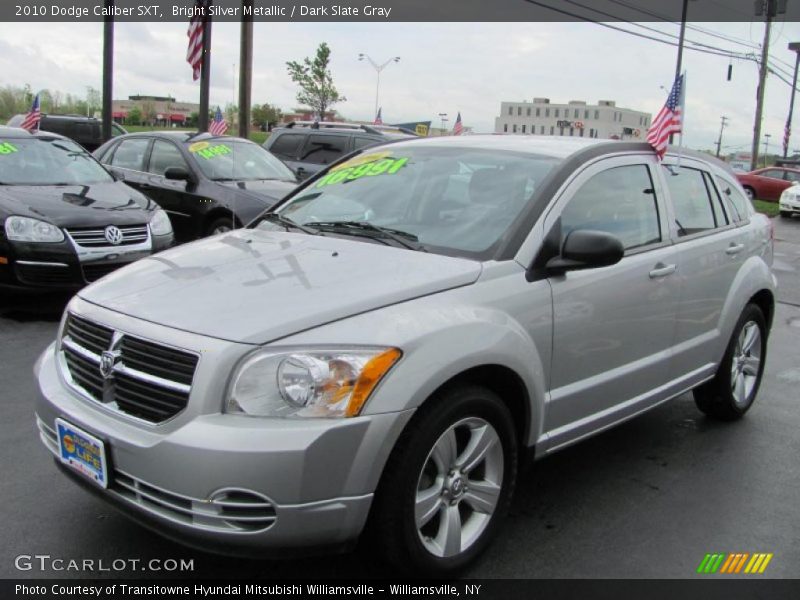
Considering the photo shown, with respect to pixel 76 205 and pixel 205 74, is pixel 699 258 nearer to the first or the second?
pixel 76 205

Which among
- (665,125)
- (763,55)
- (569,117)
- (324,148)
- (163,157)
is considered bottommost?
(163,157)

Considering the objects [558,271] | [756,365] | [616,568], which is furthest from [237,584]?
[756,365]

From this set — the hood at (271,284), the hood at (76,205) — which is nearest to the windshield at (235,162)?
the hood at (76,205)

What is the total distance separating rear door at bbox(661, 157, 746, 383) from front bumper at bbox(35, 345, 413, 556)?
88.8 inches

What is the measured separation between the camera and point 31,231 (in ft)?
21.2

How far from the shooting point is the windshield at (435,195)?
336 cm

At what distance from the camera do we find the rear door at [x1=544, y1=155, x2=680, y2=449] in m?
3.30

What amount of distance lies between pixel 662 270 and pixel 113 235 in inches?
198

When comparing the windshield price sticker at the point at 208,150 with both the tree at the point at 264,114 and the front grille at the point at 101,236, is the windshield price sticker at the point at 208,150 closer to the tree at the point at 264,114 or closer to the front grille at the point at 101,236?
the front grille at the point at 101,236

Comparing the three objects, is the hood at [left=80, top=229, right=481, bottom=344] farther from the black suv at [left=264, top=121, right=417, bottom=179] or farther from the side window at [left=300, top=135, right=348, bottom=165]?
the side window at [left=300, top=135, right=348, bottom=165]

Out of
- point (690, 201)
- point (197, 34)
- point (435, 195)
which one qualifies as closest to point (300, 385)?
point (435, 195)

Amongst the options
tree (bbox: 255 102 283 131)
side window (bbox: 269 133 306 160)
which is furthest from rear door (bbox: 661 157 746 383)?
tree (bbox: 255 102 283 131)

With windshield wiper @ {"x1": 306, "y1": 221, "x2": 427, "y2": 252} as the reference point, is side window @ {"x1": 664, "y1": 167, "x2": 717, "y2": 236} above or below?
above

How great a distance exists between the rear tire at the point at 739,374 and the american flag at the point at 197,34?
1309 cm
